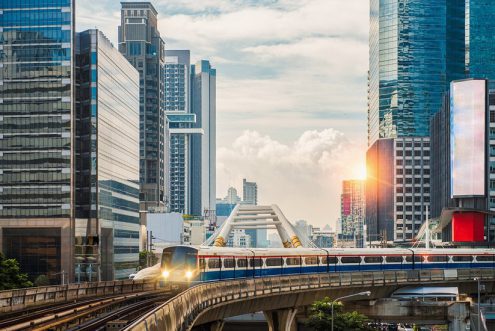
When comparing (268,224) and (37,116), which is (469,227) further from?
(37,116)

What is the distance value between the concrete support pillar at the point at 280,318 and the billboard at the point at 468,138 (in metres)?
118

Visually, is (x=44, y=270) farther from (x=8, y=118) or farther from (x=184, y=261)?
(x=184, y=261)

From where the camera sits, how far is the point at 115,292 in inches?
2859

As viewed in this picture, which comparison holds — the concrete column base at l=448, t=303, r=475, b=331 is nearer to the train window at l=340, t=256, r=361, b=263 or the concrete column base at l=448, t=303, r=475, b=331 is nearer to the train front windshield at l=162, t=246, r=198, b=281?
the train window at l=340, t=256, r=361, b=263

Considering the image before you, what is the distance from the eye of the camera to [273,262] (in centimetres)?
8738

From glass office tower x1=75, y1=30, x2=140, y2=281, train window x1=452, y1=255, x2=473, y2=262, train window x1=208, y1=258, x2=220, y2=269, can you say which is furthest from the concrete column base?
glass office tower x1=75, y1=30, x2=140, y2=281

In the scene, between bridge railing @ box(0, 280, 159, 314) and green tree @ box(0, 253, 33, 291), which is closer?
bridge railing @ box(0, 280, 159, 314)

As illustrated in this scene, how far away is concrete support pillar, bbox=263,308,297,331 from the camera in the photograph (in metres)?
77.1

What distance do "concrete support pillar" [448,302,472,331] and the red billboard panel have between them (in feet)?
344

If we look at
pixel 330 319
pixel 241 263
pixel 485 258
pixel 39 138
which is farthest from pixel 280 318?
pixel 39 138

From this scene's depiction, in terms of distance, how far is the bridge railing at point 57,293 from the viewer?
166ft

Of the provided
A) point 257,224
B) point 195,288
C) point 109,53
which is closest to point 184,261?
point 195,288

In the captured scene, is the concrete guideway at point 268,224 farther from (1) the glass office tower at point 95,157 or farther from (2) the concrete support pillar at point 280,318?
(2) the concrete support pillar at point 280,318

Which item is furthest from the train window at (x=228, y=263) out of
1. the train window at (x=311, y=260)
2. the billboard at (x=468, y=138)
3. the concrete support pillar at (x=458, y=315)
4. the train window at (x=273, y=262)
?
the billboard at (x=468, y=138)
